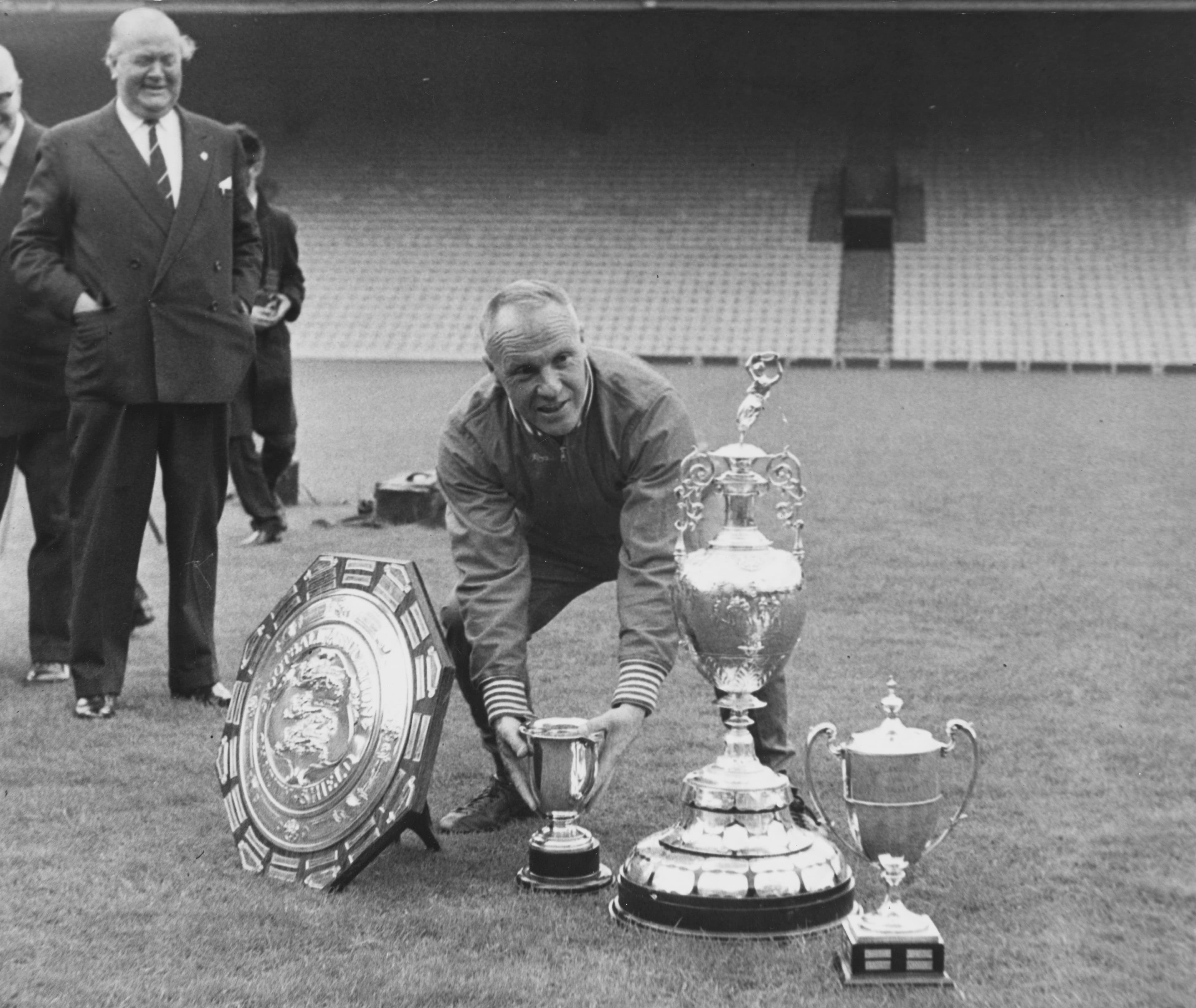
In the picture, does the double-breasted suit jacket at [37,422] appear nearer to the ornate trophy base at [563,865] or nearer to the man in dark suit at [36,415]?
the man in dark suit at [36,415]

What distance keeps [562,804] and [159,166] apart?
263 centimetres

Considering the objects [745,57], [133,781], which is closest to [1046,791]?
[133,781]

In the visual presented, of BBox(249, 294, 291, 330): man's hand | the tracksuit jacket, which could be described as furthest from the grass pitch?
BBox(249, 294, 291, 330): man's hand

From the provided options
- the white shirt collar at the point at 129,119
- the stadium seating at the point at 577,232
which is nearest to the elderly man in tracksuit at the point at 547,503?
the white shirt collar at the point at 129,119

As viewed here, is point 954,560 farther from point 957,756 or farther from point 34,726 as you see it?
point 34,726

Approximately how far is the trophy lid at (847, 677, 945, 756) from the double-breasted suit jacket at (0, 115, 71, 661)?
341 centimetres

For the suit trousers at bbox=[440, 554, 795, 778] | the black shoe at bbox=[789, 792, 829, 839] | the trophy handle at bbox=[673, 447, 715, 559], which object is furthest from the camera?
the suit trousers at bbox=[440, 554, 795, 778]

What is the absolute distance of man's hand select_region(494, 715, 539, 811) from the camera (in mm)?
3197

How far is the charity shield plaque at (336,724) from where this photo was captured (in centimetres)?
321

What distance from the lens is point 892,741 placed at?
274cm

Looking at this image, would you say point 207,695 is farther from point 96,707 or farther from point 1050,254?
point 1050,254

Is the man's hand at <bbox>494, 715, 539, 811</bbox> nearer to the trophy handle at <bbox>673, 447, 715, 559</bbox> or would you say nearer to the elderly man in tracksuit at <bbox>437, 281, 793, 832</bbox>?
the elderly man in tracksuit at <bbox>437, 281, 793, 832</bbox>

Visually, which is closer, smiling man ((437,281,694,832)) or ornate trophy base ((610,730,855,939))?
ornate trophy base ((610,730,855,939))

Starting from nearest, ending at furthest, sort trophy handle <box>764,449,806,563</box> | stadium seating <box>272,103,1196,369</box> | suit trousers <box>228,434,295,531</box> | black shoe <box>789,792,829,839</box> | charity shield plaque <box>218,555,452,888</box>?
1. trophy handle <box>764,449,806,563</box>
2. charity shield plaque <box>218,555,452,888</box>
3. black shoe <box>789,792,829,839</box>
4. suit trousers <box>228,434,295,531</box>
5. stadium seating <box>272,103,1196,369</box>
